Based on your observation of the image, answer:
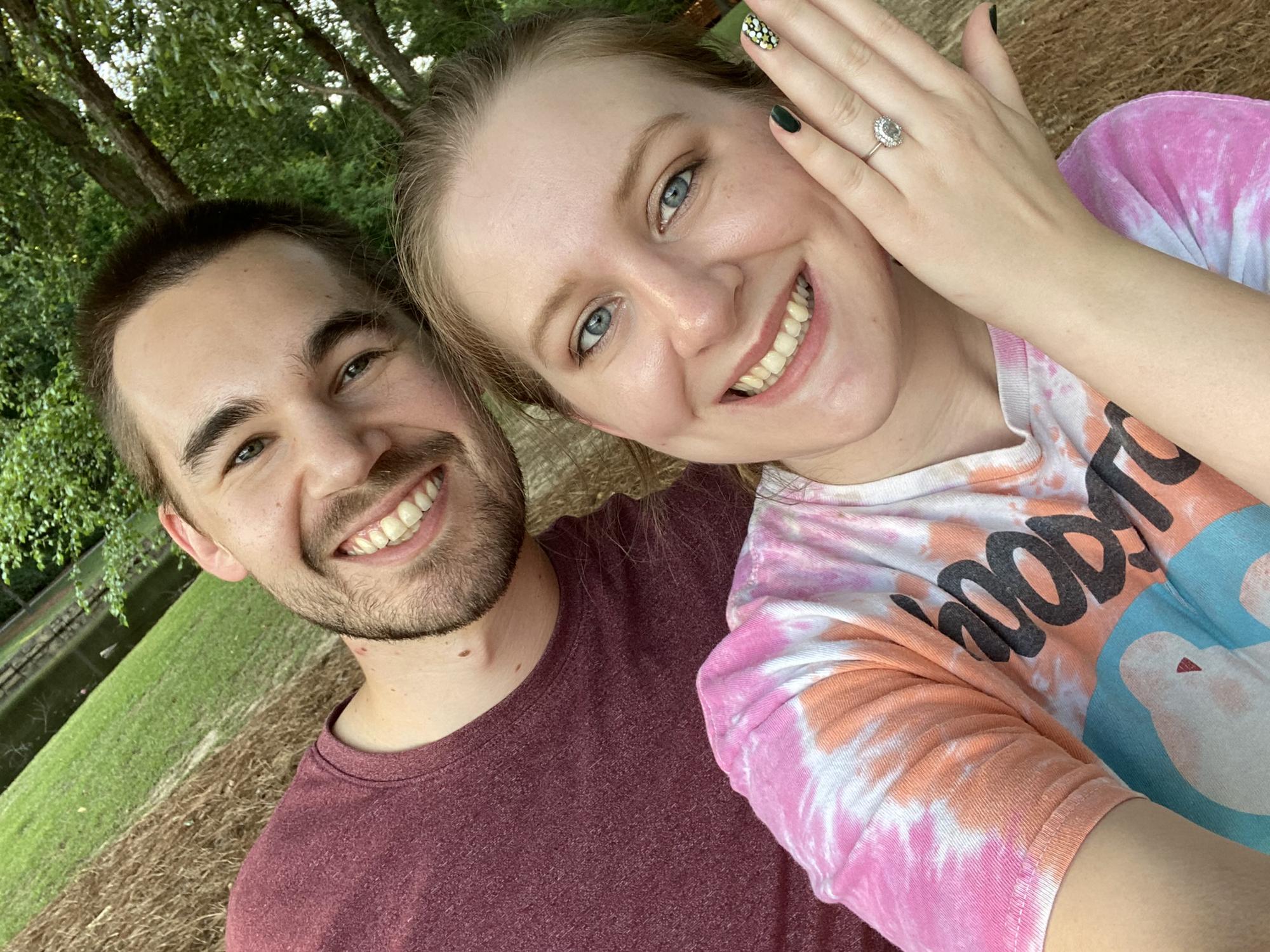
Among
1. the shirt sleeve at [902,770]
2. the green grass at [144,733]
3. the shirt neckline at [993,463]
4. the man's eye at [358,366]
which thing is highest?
the man's eye at [358,366]

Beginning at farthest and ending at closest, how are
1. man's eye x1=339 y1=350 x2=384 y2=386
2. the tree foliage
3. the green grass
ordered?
the green grass → the tree foliage → man's eye x1=339 y1=350 x2=384 y2=386

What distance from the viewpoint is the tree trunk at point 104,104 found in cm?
586

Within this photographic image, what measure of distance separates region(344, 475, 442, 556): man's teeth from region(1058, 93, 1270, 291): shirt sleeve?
1.74 metres

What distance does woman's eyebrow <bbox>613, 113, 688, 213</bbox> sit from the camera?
1518mm

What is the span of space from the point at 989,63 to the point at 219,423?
77.6 inches

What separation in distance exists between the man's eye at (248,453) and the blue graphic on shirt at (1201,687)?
81.0 inches

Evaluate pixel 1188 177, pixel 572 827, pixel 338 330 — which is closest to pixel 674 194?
pixel 1188 177

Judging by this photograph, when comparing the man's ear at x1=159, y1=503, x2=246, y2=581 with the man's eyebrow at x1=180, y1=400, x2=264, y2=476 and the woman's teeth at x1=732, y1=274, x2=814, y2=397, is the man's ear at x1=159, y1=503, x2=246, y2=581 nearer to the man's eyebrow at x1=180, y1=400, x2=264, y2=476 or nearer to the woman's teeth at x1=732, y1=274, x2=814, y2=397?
the man's eyebrow at x1=180, y1=400, x2=264, y2=476

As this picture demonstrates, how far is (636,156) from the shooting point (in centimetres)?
153

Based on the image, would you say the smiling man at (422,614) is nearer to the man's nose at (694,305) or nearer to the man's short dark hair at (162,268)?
the man's short dark hair at (162,268)

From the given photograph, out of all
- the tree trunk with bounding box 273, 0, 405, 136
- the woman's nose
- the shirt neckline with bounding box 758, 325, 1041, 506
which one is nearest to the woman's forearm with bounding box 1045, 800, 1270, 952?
the shirt neckline with bounding box 758, 325, 1041, 506

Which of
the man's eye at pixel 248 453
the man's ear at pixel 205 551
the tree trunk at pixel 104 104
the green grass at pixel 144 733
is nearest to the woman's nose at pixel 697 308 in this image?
the man's eye at pixel 248 453

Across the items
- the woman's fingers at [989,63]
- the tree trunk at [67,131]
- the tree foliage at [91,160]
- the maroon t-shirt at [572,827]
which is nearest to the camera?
the woman's fingers at [989,63]

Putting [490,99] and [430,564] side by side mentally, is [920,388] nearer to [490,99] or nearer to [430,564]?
[490,99]
